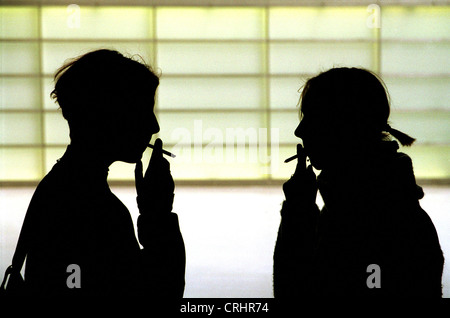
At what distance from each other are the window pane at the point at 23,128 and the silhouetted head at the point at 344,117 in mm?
11075

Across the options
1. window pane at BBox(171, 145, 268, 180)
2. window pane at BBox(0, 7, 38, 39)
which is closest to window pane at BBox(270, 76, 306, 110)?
window pane at BBox(171, 145, 268, 180)

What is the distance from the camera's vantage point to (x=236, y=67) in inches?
453

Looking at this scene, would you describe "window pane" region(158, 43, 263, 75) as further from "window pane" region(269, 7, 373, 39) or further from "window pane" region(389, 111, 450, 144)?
"window pane" region(389, 111, 450, 144)

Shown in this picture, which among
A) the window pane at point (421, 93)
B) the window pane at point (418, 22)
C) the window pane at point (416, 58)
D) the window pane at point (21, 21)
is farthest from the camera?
the window pane at point (421, 93)

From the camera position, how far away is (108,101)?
1089 millimetres

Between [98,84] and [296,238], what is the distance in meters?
0.55

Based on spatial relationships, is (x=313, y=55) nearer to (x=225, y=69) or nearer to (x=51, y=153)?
(x=225, y=69)

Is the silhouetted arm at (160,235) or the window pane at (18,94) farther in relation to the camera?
the window pane at (18,94)

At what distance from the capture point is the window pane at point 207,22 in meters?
11.4

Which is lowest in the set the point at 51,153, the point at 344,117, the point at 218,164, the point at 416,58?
the point at 218,164

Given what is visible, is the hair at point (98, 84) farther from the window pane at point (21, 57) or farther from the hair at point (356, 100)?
the window pane at point (21, 57)

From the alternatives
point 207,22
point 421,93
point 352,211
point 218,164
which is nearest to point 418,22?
point 421,93

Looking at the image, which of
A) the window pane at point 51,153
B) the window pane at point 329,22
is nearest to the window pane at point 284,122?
the window pane at point 329,22

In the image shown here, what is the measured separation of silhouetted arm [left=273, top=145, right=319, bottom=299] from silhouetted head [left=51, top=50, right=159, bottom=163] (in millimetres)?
344
